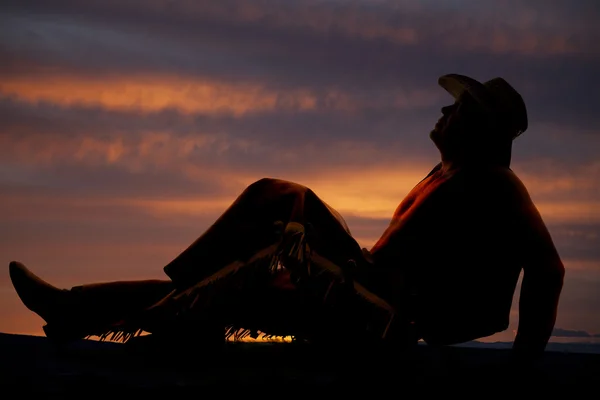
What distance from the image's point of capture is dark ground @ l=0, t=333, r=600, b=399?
4914 mm

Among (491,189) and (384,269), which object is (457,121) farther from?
(384,269)

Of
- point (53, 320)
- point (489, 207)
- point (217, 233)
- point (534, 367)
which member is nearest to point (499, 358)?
point (534, 367)

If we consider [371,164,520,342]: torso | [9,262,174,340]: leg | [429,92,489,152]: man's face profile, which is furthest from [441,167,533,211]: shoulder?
[9,262,174,340]: leg

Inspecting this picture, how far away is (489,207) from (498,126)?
1.42ft

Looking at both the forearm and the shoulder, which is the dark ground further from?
the shoulder

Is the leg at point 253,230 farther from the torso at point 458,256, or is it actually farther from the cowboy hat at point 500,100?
the cowboy hat at point 500,100

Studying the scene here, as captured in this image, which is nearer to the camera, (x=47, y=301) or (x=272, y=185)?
(x=272, y=185)

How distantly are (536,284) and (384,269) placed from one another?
75 cm

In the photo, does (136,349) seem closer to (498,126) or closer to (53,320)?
(53,320)

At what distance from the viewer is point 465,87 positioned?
588cm

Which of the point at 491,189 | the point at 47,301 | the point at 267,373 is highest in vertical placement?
the point at 491,189

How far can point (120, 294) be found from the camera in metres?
5.77

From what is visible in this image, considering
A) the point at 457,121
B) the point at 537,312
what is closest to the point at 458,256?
the point at 537,312

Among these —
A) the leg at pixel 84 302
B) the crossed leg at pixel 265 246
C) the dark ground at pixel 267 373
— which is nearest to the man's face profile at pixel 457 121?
the crossed leg at pixel 265 246
